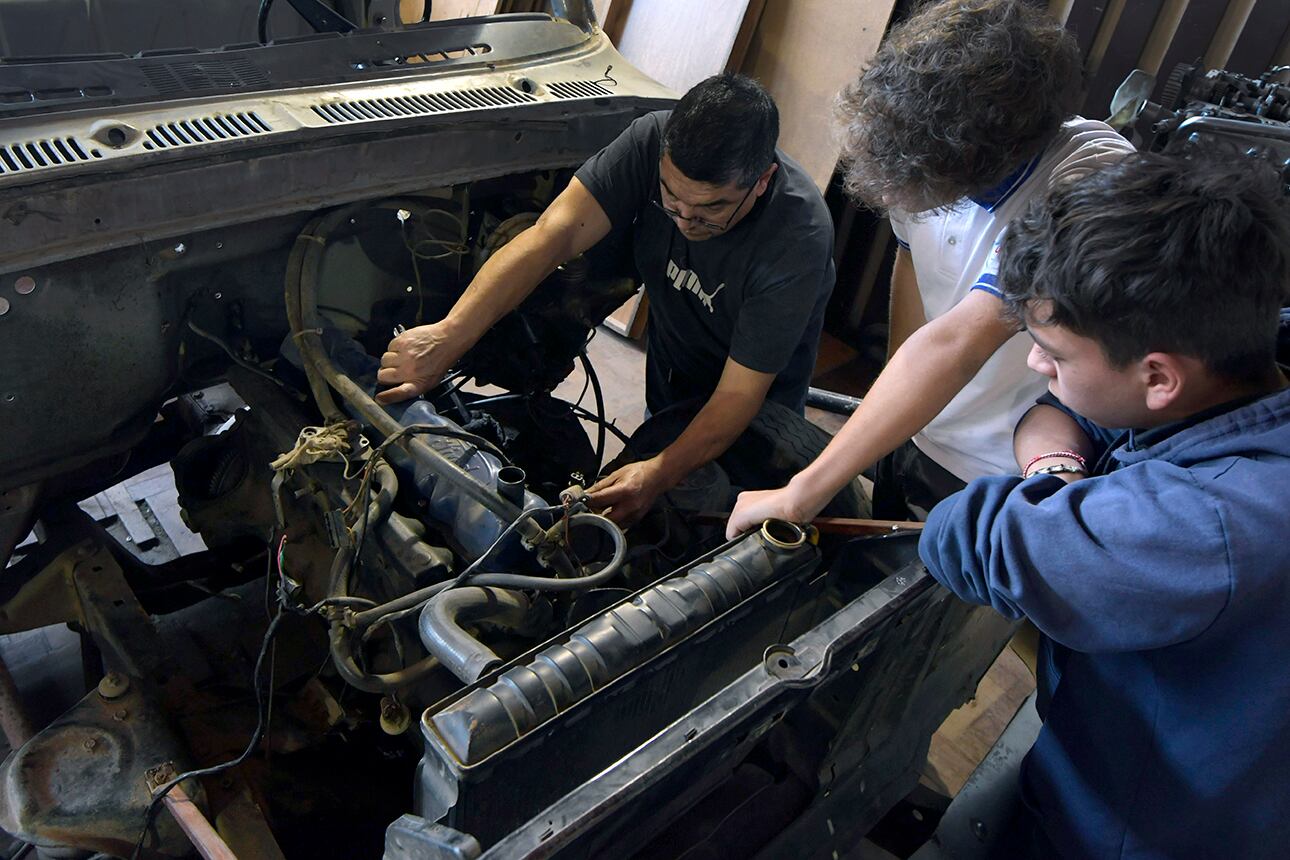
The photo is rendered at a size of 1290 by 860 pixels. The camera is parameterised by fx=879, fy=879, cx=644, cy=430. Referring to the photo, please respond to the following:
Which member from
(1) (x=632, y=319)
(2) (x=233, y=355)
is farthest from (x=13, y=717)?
(1) (x=632, y=319)

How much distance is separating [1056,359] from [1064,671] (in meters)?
0.49

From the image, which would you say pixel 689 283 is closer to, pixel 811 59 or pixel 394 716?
pixel 394 716

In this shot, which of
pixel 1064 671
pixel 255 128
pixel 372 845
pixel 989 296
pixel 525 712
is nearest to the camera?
pixel 525 712

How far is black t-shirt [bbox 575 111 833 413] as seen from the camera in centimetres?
186

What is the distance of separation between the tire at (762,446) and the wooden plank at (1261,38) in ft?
8.82

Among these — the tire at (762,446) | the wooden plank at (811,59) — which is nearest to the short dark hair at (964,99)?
the tire at (762,446)

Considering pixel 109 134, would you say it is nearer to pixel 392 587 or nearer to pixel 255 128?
pixel 255 128

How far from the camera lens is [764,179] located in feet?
6.00

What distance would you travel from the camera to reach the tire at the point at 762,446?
1.90 metres

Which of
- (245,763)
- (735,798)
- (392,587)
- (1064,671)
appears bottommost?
(245,763)

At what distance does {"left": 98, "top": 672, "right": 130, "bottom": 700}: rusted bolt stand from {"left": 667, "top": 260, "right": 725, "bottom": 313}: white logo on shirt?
1.39 meters

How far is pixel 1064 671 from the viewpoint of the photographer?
1.26 m

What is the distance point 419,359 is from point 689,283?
66cm

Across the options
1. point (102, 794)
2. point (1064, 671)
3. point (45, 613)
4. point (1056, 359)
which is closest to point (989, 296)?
point (1056, 359)
